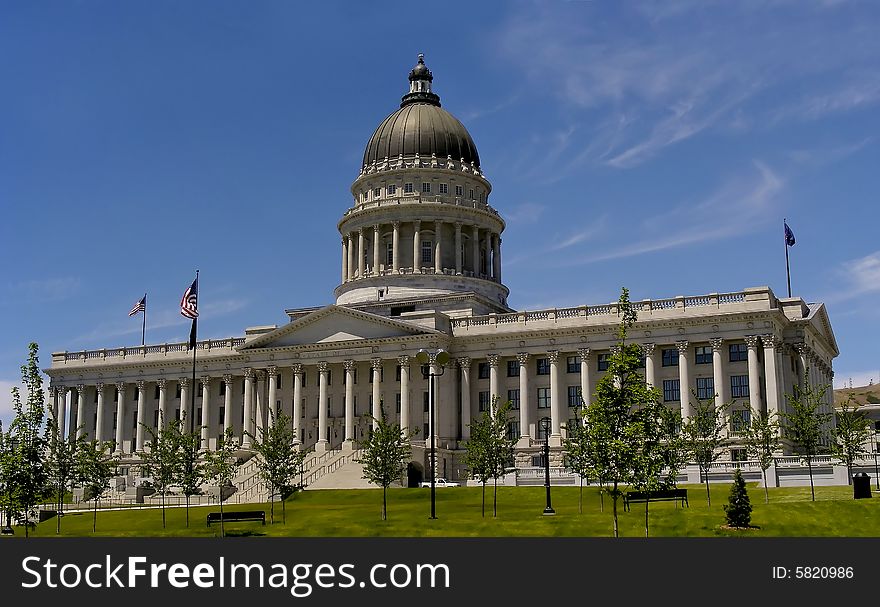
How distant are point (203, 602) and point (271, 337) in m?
82.6

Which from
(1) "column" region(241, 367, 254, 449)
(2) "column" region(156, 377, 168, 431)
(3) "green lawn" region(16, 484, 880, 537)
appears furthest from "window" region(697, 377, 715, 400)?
(2) "column" region(156, 377, 168, 431)

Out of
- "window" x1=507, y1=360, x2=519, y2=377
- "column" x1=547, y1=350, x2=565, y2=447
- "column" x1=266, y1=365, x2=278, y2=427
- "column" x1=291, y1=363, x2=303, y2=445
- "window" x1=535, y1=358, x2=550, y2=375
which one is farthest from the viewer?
"column" x1=266, y1=365, x2=278, y2=427

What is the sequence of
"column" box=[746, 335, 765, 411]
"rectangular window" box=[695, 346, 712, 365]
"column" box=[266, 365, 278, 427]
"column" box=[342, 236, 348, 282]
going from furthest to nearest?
"column" box=[342, 236, 348, 282] → "column" box=[266, 365, 278, 427] → "rectangular window" box=[695, 346, 712, 365] → "column" box=[746, 335, 765, 411]

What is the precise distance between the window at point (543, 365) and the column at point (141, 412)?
43617 millimetres

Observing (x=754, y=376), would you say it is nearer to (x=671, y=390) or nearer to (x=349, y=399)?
(x=671, y=390)

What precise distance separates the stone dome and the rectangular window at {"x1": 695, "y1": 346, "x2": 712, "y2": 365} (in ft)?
142

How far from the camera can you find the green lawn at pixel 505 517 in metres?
49.1

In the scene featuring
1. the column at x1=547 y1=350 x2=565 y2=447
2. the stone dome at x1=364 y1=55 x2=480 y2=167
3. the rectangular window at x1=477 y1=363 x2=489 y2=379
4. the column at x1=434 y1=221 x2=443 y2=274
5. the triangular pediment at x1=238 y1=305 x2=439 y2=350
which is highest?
the stone dome at x1=364 y1=55 x2=480 y2=167

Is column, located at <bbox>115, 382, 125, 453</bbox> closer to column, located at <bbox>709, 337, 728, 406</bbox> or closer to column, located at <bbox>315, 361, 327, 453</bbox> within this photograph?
column, located at <bbox>315, 361, 327, 453</bbox>

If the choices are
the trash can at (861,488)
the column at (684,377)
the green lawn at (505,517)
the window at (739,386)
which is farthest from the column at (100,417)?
the trash can at (861,488)

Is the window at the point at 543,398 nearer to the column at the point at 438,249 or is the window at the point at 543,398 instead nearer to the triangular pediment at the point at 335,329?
the triangular pediment at the point at 335,329

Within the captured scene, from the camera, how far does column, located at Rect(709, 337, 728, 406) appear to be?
92688mm

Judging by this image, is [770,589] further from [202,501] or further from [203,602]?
[202,501]

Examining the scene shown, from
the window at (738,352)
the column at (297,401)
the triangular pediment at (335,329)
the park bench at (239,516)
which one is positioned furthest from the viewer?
the column at (297,401)
